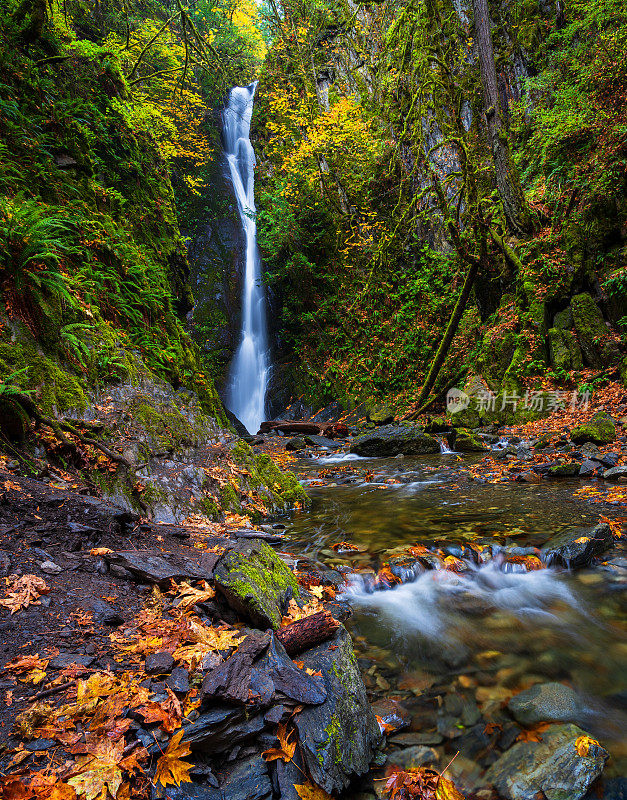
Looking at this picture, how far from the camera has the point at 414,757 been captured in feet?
7.13

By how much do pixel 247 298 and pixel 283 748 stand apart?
1995 cm

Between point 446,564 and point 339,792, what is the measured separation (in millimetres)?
2705

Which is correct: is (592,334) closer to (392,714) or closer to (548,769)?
(548,769)

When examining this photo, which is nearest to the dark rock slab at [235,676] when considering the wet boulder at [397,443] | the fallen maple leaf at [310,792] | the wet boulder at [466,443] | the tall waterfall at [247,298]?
the fallen maple leaf at [310,792]

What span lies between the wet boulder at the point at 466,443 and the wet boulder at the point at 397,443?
1.44ft

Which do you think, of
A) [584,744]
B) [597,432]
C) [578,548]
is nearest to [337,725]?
[584,744]

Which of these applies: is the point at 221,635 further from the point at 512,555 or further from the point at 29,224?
the point at 29,224

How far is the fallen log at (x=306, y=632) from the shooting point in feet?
7.57

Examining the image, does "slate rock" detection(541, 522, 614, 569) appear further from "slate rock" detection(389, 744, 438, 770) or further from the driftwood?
the driftwood

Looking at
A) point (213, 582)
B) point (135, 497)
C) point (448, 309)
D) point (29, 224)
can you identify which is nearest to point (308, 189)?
point (448, 309)

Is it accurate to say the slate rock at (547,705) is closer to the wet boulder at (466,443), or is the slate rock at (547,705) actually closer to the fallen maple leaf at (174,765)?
the fallen maple leaf at (174,765)

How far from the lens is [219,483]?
5246mm

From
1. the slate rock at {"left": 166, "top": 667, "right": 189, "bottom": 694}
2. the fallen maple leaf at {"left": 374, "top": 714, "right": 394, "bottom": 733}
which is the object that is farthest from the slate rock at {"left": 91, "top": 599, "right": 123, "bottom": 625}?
the fallen maple leaf at {"left": 374, "top": 714, "right": 394, "bottom": 733}

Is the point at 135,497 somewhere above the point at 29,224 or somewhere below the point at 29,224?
below
